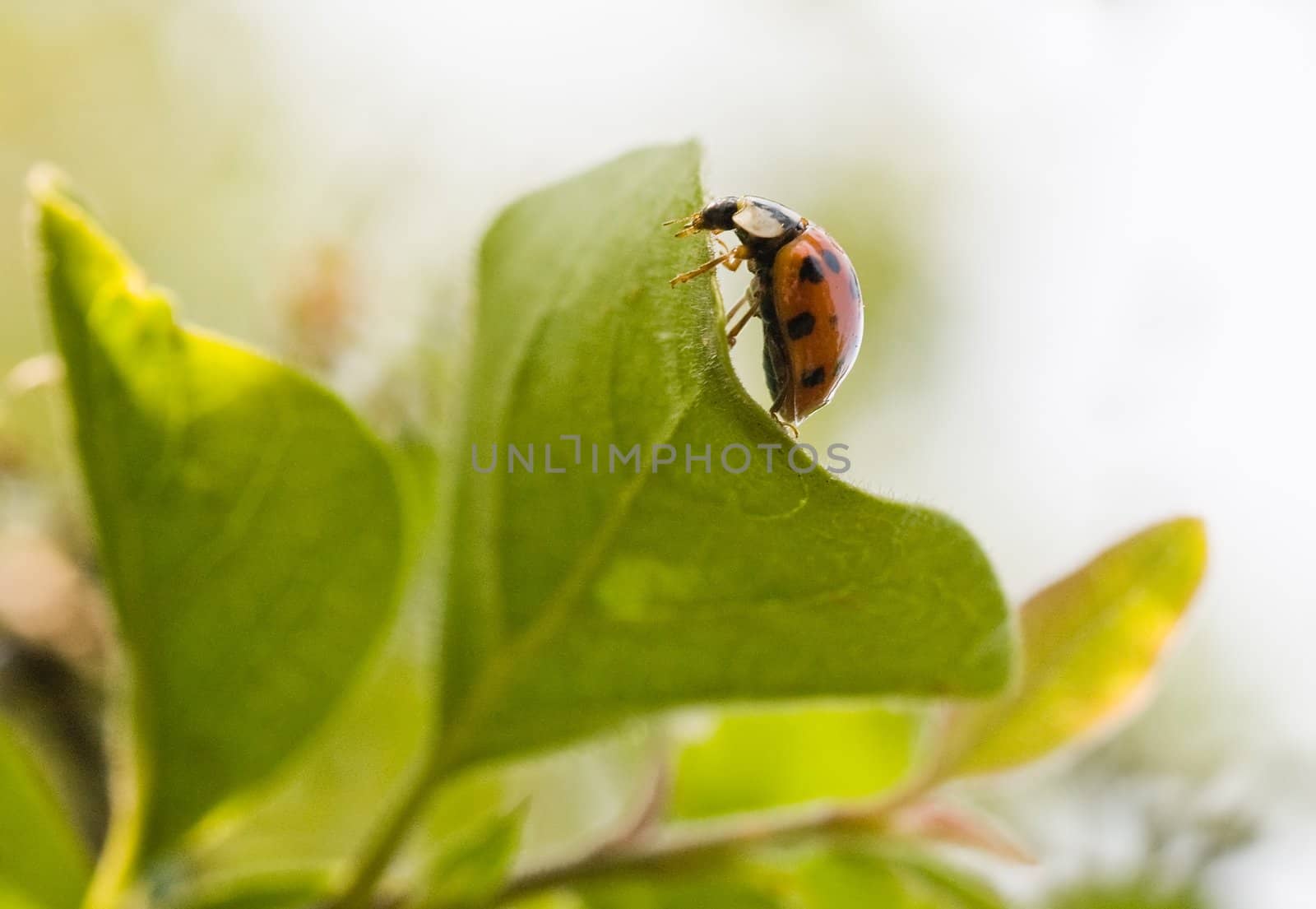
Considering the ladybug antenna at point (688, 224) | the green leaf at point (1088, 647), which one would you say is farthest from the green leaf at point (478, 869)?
the ladybug antenna at point (688, 224)

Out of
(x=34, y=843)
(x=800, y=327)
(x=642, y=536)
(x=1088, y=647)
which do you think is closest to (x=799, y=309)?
(x=800, y=327)

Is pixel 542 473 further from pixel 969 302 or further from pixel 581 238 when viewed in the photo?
pixel 969 302

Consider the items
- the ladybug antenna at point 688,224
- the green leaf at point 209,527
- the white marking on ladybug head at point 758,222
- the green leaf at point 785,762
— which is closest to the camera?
the ladybug antenna at point 688,224

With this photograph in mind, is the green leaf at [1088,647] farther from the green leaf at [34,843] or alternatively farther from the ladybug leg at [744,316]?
Result: the green leaf at [34,843]

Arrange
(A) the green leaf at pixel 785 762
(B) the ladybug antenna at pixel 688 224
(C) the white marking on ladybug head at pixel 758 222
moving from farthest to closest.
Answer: (A) the green leaf at pixel 785 762 < (C) the white marking on ladybug head at pixel 758 222 < (B) the ladybug antenna at pixel 688 224

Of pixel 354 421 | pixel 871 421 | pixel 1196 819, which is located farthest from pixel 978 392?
pixel 354 421

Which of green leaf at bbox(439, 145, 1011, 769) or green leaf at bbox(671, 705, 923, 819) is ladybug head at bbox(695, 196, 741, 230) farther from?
green leaf at bbox(671, 705, 923, 819)
